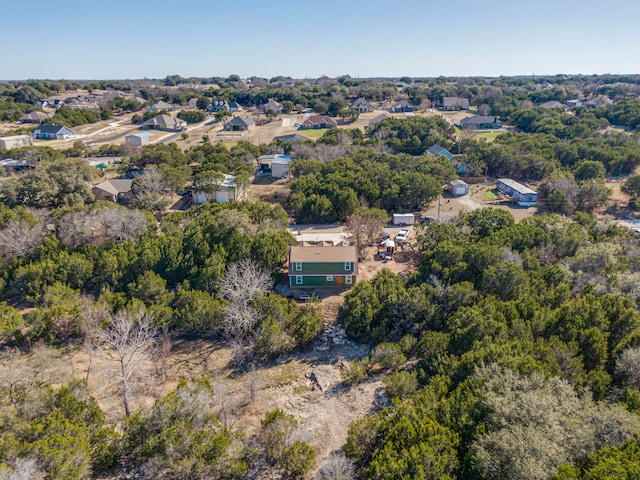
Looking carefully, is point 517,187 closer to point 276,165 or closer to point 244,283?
point 276,165

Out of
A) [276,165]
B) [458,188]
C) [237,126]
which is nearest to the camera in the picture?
[458,188]

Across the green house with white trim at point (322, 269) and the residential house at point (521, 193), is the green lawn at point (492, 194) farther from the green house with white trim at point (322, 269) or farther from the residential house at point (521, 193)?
the green house with white trim at point (322, 269)

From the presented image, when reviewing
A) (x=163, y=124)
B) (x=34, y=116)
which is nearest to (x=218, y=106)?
(x=163, y=124)

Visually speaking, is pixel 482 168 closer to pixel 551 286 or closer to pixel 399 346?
pixel 551 286

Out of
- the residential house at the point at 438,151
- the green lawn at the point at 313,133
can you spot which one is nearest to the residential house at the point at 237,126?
the green lawn at the point at 313,133

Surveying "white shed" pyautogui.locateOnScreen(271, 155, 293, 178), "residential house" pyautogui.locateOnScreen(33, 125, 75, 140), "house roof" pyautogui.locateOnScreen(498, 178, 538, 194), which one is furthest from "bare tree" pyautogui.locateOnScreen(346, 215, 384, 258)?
"residential house" pyautogui.locateOnScreen(33, 125, 75, 140)
